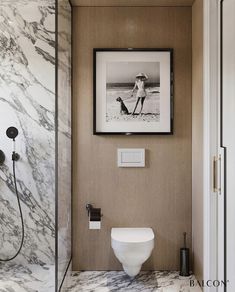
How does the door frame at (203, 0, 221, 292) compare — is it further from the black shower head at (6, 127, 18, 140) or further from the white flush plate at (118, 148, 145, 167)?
the black shower head at (6, 127, 18, 140)

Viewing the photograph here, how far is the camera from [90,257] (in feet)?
11.4

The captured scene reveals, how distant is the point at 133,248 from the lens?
2.95 meters

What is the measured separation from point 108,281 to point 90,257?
1.09 feet

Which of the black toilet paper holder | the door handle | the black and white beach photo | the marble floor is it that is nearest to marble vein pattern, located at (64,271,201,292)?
the marble floor

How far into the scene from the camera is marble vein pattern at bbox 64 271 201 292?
306 cm

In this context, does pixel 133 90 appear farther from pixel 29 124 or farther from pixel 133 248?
pixel 133 248

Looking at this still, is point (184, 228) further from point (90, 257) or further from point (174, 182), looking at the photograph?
point (90, 257)

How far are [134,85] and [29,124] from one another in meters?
1.04

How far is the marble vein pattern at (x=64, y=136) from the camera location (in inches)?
112

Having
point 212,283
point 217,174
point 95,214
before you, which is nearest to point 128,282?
point 95,214

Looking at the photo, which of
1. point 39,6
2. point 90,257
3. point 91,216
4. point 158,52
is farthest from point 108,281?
point 39,6

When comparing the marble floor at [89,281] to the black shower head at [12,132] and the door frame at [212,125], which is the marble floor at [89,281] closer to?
the door frame at [212,125]

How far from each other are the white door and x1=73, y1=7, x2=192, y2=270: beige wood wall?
877 millimetres

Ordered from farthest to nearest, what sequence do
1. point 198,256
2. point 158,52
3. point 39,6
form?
point 158,52
point 198,256
point 39,6
